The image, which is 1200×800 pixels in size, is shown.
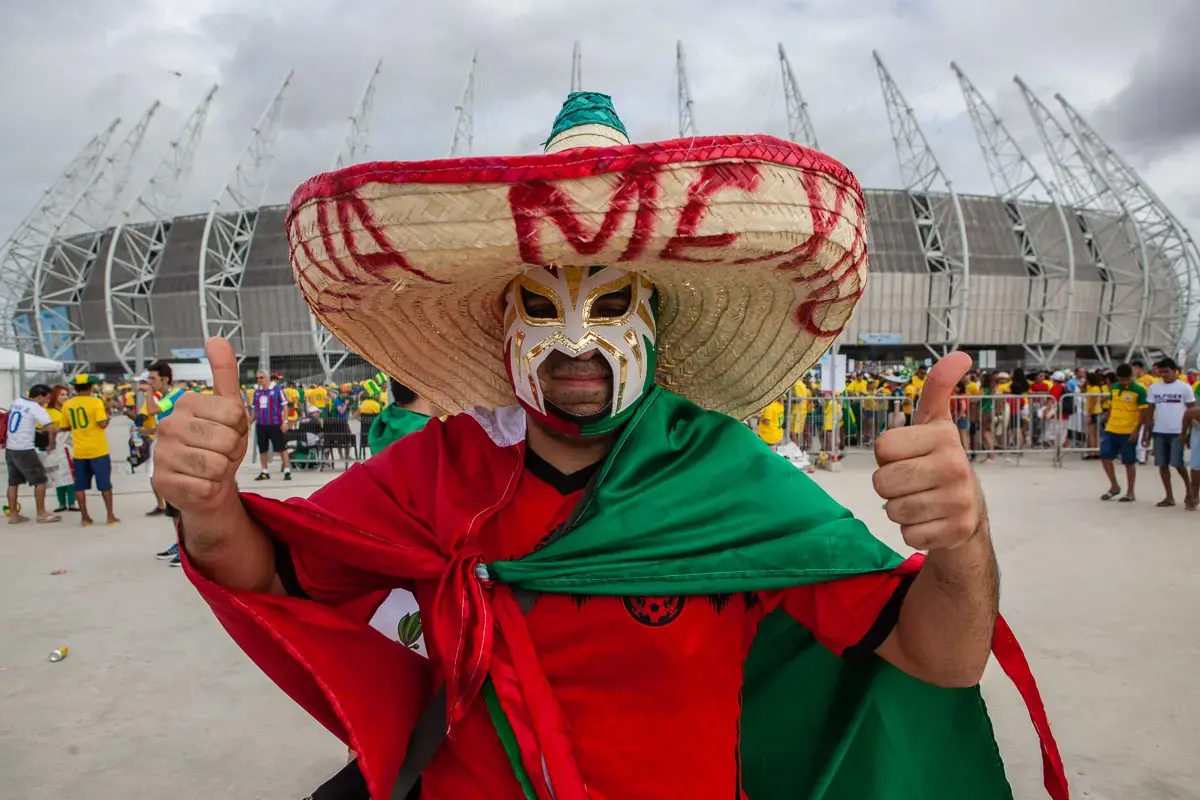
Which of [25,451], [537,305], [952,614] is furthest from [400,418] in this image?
[25,451]

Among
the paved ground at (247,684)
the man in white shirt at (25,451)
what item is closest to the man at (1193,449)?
the paved ground at (247,684)

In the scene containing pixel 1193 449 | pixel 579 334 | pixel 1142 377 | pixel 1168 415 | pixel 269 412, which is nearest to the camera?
pixel 579 334

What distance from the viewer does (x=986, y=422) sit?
1326 centimetres

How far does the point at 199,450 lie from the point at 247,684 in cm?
361

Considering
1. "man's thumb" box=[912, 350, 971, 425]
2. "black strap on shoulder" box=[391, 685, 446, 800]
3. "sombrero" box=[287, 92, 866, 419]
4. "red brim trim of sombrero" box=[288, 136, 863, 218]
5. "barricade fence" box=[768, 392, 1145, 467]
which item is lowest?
"barricade fence" box=[768, 392, 1145, 467]

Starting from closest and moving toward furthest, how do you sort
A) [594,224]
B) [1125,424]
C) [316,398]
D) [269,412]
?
[594,224] → [1125,424] → [269,412] → [316,398]

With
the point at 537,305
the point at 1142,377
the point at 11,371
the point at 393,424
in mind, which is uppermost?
the point at 537,305

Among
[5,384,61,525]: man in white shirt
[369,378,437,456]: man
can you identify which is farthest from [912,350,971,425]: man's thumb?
[5,384,61,525]: man in white shirt

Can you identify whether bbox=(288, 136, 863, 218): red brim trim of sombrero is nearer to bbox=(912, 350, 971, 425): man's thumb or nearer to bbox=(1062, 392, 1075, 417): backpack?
bbox=(912, 350, 971, 425): man's thumb

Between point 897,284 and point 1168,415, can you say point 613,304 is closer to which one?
point 1168,415

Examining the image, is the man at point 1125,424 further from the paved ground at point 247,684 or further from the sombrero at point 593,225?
the sombrero at point 593,225

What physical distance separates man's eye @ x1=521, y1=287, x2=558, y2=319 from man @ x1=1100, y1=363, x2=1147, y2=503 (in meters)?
9.61

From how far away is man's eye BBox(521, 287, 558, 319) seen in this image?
1.73 m

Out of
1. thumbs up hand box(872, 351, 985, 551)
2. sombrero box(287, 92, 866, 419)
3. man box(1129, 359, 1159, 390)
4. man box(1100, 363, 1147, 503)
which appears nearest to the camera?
thumbs up hand box(872, 351, 985, 551)
